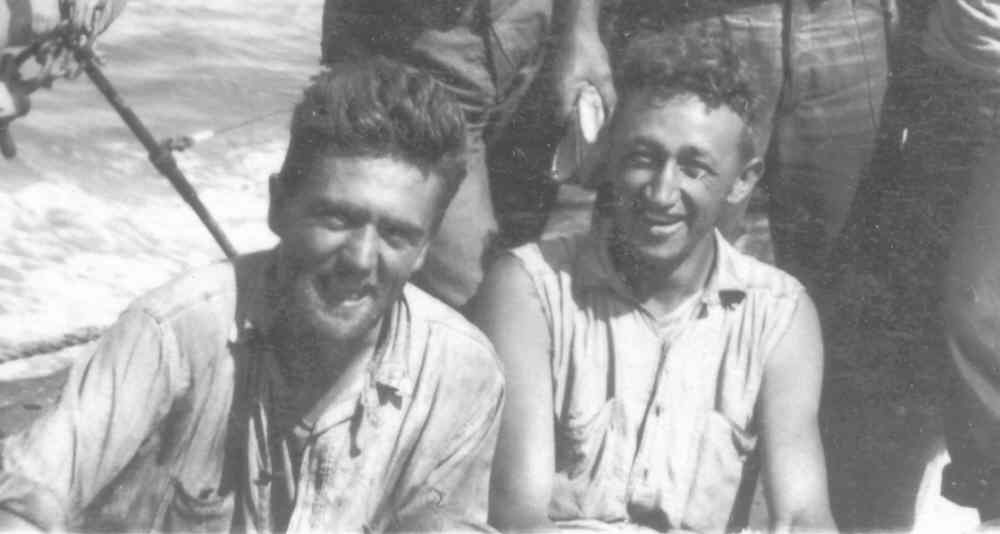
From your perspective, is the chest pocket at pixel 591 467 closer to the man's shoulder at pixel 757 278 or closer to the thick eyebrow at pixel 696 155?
the man's shoulder at pixel 757 278

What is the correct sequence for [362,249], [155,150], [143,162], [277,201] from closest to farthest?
1. [362,249]
2. [277,201]
3. [155,150]
4. [143,162]

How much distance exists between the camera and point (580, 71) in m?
3.24

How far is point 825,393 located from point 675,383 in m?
0.80

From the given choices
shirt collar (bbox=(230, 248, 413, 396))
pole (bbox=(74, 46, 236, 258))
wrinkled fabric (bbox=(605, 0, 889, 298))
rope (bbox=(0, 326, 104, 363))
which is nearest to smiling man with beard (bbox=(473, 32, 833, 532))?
wrinkled fabric (bbox=(605, 0, 889, 298))

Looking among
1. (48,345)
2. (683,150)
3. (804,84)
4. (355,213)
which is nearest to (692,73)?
(683,150)

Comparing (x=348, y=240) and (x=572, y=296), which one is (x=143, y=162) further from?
(x=348, y=240)

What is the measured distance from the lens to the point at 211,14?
870 centimetres

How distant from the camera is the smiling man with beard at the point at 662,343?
2.99 m

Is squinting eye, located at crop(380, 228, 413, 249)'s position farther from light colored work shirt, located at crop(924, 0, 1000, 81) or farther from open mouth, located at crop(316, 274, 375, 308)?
light colored work shirt, located at crop(924, 0, 1000, 81)

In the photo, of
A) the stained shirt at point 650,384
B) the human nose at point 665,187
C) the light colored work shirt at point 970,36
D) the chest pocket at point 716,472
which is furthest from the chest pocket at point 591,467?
the light colored work shirt at point 970,36

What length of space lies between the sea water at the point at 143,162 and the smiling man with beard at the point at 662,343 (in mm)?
2014

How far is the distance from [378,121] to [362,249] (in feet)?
0.65

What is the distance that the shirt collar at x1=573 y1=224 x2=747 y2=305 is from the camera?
3.10 m

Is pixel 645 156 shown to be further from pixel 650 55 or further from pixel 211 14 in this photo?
pixel 211 14
